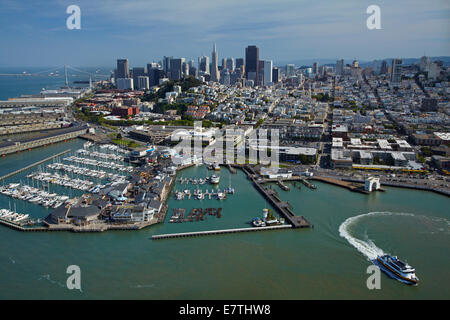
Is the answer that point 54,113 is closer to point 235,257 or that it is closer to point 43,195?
point 43,195

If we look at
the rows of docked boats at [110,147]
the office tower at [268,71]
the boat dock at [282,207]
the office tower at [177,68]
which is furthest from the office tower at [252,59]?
the boat dock at [282,207]

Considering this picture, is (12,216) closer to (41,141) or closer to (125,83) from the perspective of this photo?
(41,141)

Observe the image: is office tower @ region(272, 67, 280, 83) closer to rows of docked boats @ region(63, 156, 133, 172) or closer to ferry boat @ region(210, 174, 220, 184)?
rows of docked boats @ region(63, 156, 133, 172)

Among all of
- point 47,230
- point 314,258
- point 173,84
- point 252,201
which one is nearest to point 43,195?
point 47,230

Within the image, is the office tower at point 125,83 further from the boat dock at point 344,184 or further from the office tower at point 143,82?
the boat dock at point 344,184

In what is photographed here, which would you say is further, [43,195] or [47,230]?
[43,195]

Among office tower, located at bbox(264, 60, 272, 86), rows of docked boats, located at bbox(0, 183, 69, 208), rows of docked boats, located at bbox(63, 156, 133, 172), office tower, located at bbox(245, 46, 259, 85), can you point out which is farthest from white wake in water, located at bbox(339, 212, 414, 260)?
office tower, located at bbox(264, 60, 272, 86)
